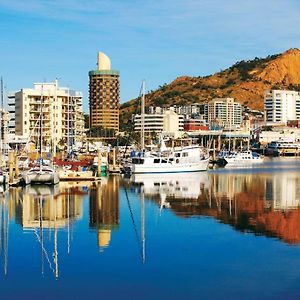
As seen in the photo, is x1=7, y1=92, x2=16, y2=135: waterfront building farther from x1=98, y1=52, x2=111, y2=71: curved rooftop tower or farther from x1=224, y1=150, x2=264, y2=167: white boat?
x1=98, y1=52, x2=111, y2=71: curved rooftop tower

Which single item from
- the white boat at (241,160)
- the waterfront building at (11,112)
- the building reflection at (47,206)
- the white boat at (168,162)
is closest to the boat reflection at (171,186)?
the white boat at (168,162)

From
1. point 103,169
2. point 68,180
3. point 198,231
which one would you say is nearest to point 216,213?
point 198,231

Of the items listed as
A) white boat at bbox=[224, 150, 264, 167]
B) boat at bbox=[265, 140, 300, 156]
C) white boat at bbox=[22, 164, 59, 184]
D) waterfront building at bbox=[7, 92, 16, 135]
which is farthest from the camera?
boat at bbox=[265, 140, 300, 156]

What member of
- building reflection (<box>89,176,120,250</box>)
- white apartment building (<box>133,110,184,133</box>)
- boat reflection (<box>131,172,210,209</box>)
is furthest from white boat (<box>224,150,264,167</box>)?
white apartment building (<box>133,110,184,133</box>)

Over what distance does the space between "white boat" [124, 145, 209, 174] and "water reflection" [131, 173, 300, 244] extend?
524cm

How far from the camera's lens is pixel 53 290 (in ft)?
Answer: 67.1

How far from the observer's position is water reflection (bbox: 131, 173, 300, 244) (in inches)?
1299

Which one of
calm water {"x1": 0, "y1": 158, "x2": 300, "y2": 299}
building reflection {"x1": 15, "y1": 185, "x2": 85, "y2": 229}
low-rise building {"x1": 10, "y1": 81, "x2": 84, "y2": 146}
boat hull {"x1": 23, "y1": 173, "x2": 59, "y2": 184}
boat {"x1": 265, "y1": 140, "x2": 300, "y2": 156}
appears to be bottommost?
calm water {"x1": 0, "y1": 158, "x2": 300, "y2": 299}

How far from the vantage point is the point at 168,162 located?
76312mm

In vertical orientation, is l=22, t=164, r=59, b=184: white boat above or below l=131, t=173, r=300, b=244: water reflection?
above

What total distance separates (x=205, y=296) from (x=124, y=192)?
103ft

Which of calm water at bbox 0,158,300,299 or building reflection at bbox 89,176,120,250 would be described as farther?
building reflection at bbox 89,176,120,250

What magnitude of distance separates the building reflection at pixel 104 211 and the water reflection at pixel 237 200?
254 centimetres

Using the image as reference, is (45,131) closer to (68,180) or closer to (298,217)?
(68,180)
